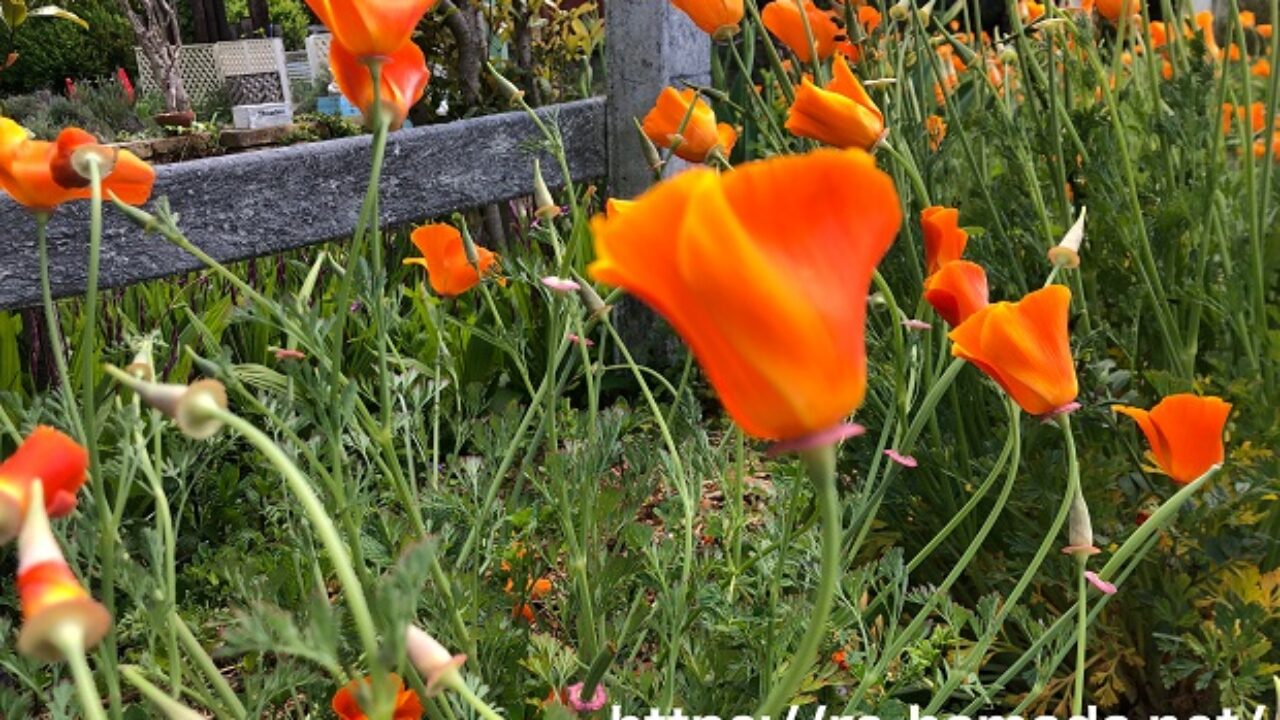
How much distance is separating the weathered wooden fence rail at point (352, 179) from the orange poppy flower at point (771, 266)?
3.28 ft

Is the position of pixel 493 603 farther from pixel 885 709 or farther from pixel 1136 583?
pixel 1136 583

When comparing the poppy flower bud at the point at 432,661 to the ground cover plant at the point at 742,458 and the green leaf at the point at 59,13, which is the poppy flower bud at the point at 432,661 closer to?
the ground cover plant at the point at 742,458

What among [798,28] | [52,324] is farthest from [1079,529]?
[798,28]

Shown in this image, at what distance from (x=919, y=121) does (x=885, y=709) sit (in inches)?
41.9

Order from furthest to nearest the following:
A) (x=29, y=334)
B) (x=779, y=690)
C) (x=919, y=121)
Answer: (x=29, y=334) → (x=919, y=121) → (x=779, y=690)

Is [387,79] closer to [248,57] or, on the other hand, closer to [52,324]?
[52,324]

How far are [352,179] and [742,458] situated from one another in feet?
3.11

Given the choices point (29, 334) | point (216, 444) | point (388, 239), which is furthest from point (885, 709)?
point (388, 239)

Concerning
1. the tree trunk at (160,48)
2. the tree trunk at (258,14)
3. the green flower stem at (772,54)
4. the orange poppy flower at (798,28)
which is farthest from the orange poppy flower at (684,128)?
the tree trunk at (258,14)

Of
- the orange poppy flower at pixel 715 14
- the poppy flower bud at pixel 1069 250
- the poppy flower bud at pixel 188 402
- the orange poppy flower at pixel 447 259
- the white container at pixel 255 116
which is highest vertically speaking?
the orange poppy flower at pixel 715 14

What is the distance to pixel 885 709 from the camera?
974 millimetres

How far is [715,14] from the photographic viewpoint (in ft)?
4.91

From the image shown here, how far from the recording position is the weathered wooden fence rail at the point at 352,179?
61.1 inches

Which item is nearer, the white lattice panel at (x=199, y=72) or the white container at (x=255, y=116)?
the white container at (x=255, y=116)
